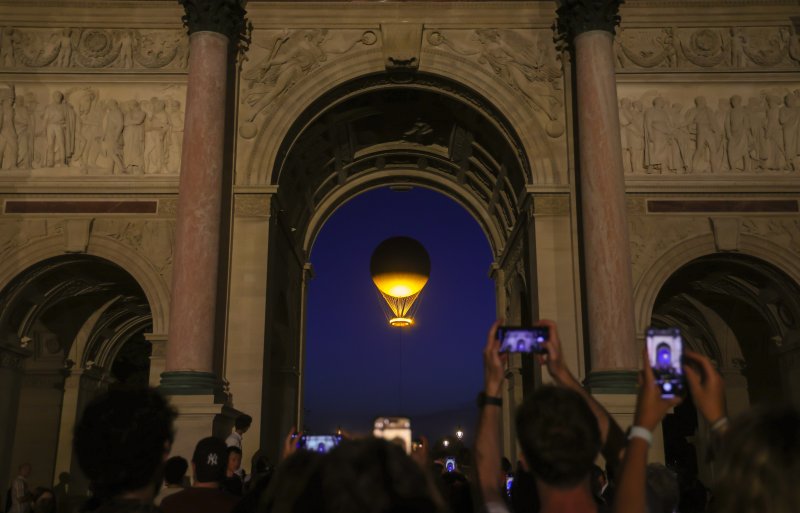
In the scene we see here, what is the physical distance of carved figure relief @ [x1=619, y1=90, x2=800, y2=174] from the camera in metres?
21.1

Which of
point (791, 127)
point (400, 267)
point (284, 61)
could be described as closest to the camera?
point (400, 267)

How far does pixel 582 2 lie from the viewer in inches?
797

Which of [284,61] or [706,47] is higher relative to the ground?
[706,47]

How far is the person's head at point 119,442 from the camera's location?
128 inches

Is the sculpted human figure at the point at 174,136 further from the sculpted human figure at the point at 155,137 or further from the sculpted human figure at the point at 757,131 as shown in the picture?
the sculpted human figure at the point at 757,131

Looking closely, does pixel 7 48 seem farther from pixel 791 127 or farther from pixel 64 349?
pixel 791 127

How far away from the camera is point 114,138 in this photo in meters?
21.4

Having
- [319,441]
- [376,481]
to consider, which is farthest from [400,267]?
[376,481]

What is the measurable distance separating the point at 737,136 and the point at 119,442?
20.7m

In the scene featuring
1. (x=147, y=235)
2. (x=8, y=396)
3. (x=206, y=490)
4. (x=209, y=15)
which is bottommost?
(x=206, y=490)

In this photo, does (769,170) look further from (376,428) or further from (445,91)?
(376,428)

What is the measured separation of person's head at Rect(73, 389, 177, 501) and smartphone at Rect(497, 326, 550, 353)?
1.53 metres

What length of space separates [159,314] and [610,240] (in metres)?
10.9

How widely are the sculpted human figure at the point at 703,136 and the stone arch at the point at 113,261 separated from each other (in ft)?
44.8
